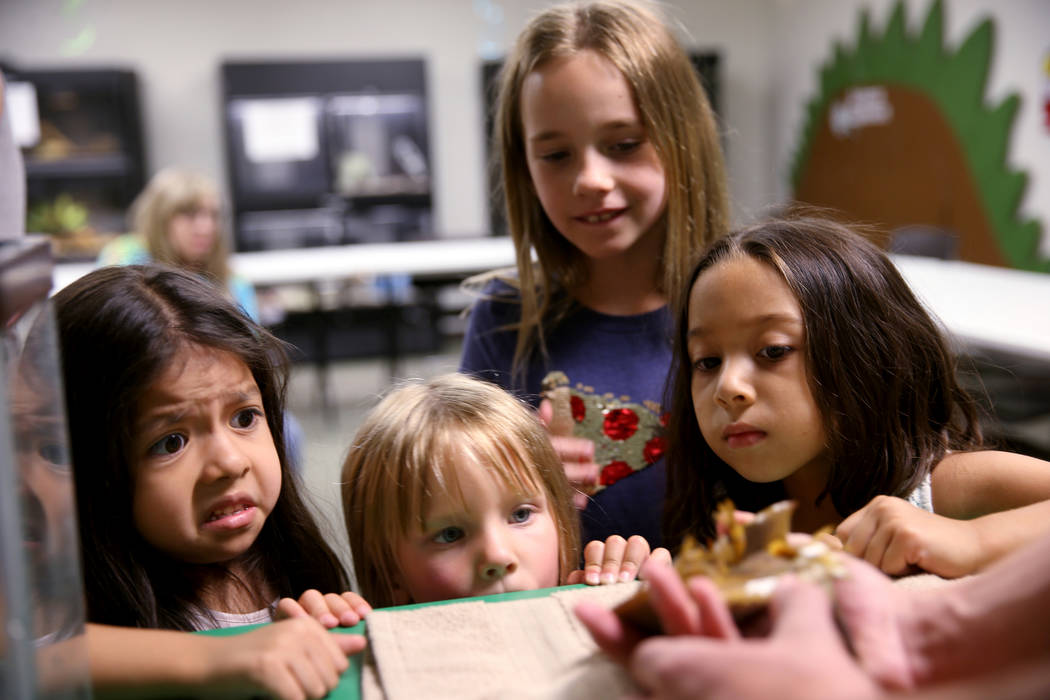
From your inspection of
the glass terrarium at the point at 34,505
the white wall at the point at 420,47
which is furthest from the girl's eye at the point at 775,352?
the white wall at the point at 420,47

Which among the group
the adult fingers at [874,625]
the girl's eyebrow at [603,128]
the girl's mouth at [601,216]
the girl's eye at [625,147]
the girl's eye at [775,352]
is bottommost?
the adult fingers at [874,625]

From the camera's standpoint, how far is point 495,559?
97cm

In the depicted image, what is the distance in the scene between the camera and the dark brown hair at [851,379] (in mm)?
1032

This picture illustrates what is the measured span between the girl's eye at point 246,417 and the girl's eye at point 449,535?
0.75 feet

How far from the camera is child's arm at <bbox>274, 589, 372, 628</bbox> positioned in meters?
0.75

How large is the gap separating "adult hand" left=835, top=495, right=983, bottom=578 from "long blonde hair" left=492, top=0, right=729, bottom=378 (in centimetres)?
61

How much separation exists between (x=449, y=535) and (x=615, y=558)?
0.59 feet

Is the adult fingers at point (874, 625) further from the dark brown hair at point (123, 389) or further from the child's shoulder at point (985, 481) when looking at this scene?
the dark brown hair at point (123, 389)

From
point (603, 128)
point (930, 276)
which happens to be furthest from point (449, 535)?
point (930, 276)

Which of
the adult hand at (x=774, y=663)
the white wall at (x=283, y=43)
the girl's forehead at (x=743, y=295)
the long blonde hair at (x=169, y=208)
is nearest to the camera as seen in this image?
the adult hand at (x=774, y=663)

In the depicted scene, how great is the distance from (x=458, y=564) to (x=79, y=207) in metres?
7.17

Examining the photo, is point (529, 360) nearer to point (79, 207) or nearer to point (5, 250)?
point (5, 250)

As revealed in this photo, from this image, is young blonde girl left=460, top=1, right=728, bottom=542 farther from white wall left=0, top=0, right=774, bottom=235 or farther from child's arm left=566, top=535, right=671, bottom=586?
white wall left=0, top=0, right=774, bottom=235

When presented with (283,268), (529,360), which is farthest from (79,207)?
(529,360)
